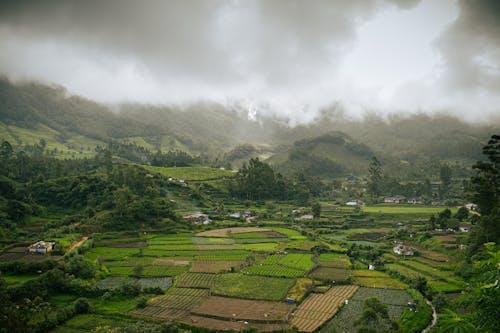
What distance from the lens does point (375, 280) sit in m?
46.5

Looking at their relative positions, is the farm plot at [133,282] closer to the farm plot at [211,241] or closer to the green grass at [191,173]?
the farm plot at [211,241]

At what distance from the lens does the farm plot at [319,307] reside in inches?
1326

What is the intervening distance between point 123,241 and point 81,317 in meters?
29.2

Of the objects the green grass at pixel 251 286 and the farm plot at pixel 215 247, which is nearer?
the green grass at pixel 251 286

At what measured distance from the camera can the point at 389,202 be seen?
392 feet

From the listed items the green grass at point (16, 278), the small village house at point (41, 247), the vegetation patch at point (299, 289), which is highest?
the small village house at point (41, 247)

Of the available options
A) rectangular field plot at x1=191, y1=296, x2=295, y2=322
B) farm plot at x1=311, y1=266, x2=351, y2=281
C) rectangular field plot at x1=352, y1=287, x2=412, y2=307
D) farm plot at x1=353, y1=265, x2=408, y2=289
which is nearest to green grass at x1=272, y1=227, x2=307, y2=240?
farm plot at x1=311, y1=266, x2=351, y2=281

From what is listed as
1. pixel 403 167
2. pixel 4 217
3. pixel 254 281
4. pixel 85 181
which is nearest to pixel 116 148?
pixel 85 181

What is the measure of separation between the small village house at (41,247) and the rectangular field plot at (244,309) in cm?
2542

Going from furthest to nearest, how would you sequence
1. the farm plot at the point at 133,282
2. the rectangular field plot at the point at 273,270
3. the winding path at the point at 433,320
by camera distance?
the rectangular field plot at the point at 273,270
the farm plot at the point at 133,282
the winding path at the point at 433,320

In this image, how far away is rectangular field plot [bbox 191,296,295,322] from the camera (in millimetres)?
34719

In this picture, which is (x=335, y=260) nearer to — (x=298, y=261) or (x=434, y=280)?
(x=298, y=261)

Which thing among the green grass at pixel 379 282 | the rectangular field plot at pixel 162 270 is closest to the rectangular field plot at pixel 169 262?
the rectangular field plot at pixel 162 270

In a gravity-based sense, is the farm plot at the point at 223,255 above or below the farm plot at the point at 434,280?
above
